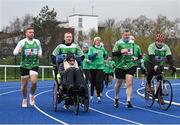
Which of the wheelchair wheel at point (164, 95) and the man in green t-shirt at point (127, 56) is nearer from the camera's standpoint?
the wheelchair wheel at point (164, 95)

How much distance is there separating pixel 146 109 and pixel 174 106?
145 cm

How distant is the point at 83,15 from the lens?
13250 centimetres

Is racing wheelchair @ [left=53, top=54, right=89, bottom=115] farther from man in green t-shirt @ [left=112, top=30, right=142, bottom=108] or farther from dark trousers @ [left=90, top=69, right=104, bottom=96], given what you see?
dark trousers @ [left=90, top=69, right=104, bottom=96]

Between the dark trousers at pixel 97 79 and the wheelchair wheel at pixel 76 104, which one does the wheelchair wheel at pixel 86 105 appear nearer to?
the wheelchair wheel at pixel 76 104

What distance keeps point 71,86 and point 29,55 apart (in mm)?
2137

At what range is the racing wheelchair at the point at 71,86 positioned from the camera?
14.1m

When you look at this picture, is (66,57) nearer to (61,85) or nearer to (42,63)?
(61,85)

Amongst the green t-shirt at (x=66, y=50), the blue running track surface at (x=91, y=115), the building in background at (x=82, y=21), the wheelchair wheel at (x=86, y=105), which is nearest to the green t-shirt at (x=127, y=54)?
the blue running track surface at (x=91, y=115)

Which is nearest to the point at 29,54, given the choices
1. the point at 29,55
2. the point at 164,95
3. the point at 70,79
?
the point at 29,55

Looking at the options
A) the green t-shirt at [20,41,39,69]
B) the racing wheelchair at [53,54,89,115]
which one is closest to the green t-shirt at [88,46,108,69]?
the green t-shirt at [20,41,39,69]

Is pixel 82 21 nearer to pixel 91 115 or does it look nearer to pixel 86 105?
pixel 86 105

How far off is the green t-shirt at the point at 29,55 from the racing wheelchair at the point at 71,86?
1.16m

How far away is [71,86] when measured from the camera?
46.0ft

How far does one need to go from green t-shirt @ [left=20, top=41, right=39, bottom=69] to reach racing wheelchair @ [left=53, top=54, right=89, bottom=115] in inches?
45.5
